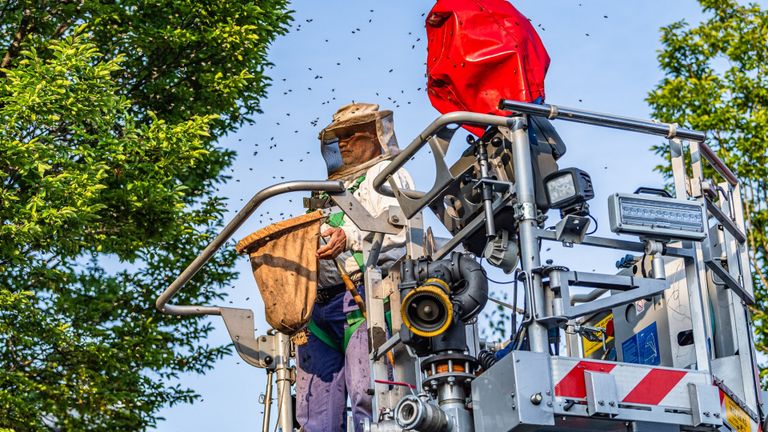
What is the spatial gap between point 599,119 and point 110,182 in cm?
875

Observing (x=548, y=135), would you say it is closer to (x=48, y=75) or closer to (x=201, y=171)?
(x=48, y=75)

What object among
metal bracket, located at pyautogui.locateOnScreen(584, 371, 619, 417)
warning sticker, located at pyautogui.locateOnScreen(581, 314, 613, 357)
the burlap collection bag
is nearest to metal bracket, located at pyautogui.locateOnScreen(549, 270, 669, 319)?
metal bracket, located at pyautogui.locateOnScreen(584, 371, 619, 417)

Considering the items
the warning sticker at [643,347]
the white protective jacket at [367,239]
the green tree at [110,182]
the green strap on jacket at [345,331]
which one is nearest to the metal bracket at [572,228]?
the warning sticker at [643,347]

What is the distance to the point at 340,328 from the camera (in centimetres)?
861

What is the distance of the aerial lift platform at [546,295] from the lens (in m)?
6.36

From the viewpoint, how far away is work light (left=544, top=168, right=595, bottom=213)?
266 inches

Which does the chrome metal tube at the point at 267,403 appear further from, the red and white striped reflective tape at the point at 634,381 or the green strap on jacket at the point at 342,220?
the red and white striped reflective tape at the point at 634,381

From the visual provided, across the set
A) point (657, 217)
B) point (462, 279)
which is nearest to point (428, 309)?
point (462, 279)

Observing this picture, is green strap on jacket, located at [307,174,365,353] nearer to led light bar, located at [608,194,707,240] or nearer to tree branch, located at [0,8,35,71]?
led light bar, located at [608,194,707,240]

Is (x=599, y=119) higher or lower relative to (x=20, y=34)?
lower

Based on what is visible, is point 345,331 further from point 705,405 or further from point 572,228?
point 705,405

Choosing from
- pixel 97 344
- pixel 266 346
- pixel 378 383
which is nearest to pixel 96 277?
pixel 97 344

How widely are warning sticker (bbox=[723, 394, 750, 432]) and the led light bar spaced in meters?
0.88

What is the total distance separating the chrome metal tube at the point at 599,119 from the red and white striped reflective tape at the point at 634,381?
4.61ft
